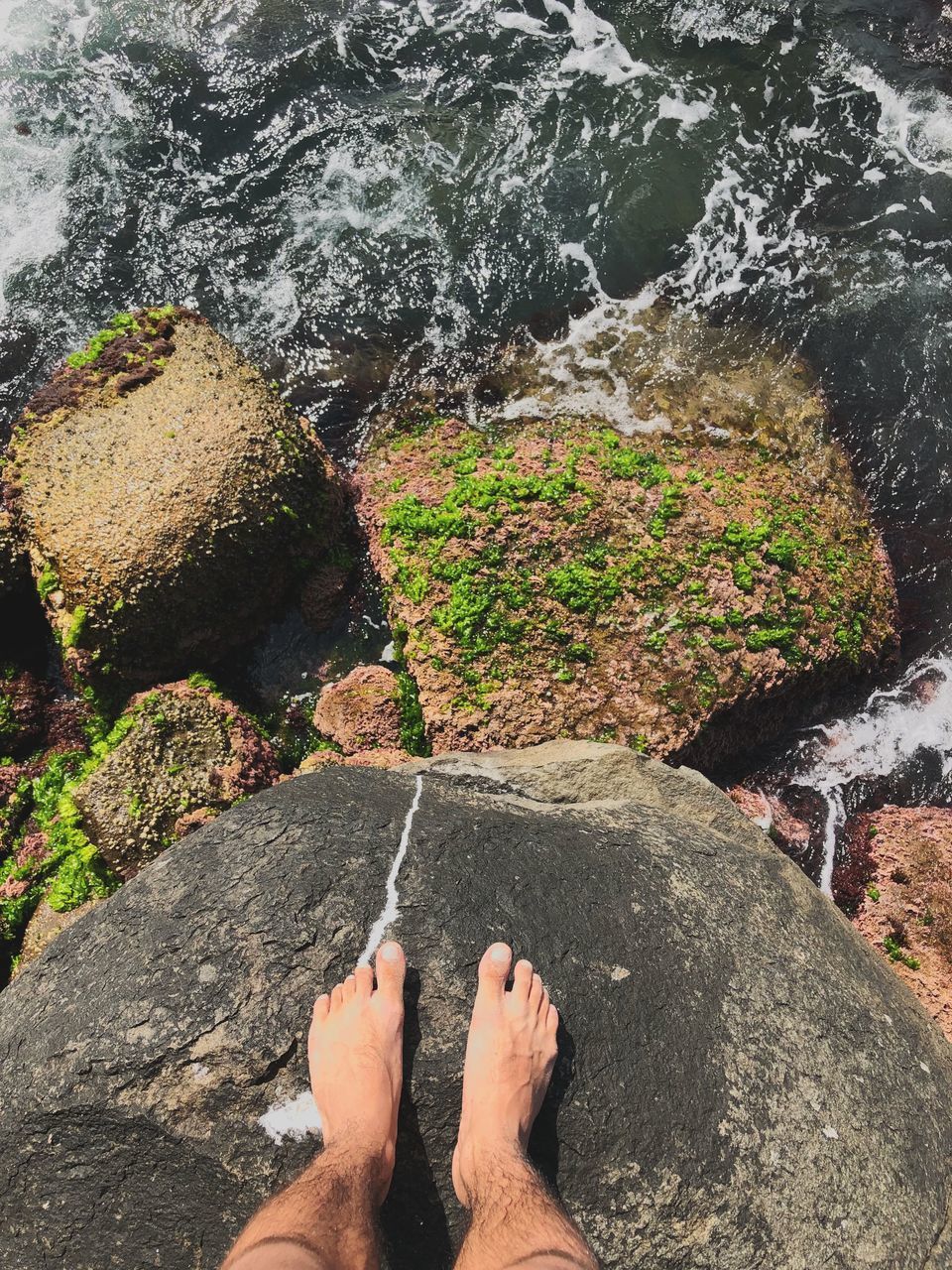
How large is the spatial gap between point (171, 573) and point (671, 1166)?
351 centimetres

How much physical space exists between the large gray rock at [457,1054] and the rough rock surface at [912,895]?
1069 mm

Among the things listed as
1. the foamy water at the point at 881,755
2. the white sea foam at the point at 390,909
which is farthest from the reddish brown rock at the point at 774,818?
the white sea foam at the point at 390,909

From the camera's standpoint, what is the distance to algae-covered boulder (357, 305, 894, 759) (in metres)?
4.30

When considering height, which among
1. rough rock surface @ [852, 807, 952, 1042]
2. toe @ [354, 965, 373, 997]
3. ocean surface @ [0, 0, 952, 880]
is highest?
ocean surface @ [0, 0, 952, 880]

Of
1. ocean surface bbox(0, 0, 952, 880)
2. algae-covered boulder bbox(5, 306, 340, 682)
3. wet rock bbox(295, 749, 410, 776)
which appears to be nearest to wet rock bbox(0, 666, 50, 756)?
algae-covered boulder bbox(5, 306, 340, 682)

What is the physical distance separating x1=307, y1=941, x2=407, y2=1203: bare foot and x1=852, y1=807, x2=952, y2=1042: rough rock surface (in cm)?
288

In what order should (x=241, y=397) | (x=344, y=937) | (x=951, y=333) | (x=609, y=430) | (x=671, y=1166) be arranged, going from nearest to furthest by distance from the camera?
(x=671, y=1166), (x=344, y=937), (x=241, y=397), (x=609, y=430), (x=951, y=333)

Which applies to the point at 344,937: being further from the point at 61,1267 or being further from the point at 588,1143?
the point at 61,1267

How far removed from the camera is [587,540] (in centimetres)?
448

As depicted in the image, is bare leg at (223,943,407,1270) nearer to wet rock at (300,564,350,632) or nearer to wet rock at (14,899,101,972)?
wet rock at (14,899,101,972)

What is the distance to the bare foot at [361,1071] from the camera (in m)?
2.57

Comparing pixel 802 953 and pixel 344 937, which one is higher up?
pixel 344 937

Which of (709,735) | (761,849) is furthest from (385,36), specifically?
(761,849)

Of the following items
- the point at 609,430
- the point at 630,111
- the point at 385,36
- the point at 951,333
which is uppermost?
the point at 385,36
